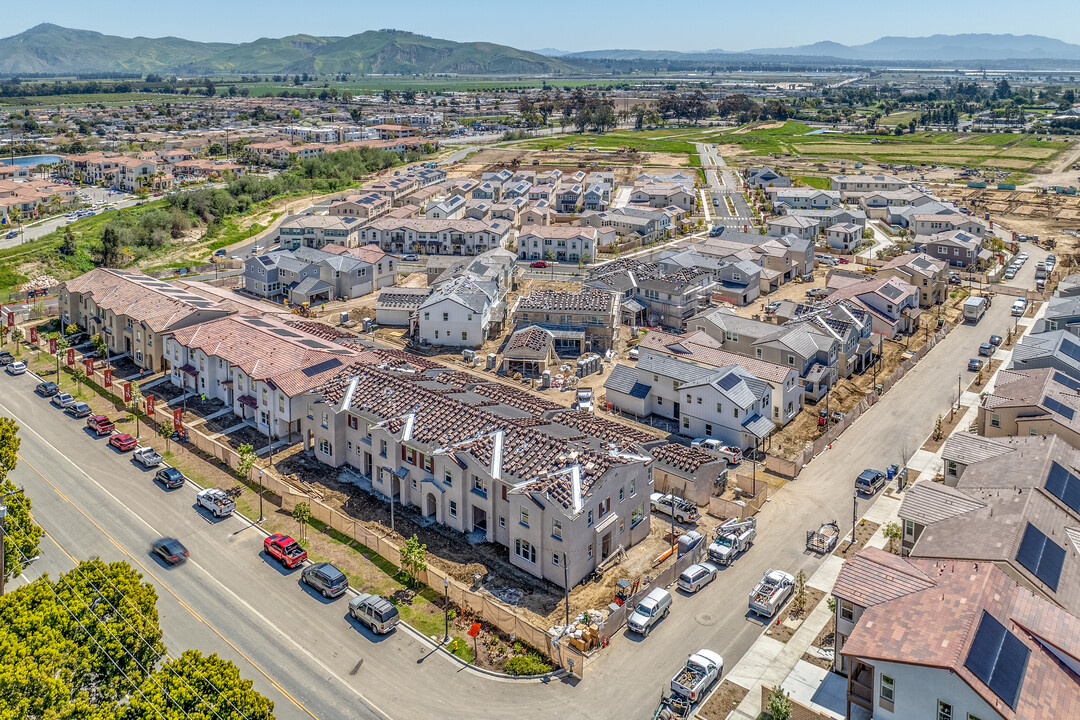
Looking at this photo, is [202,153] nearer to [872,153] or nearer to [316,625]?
[872,153]

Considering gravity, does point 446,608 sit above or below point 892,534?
below

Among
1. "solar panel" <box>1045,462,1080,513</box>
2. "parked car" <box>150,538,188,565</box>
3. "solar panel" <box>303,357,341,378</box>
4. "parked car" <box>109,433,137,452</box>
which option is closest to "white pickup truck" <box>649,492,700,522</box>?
"solar panel" <box>1045,462,1080,513</box>

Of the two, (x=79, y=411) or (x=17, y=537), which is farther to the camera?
(x=79, y=411)

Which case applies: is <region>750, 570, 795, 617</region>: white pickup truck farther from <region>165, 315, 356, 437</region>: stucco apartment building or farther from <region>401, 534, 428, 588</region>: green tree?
<region>165, 315, 356, 437</region>: stucco apartment building

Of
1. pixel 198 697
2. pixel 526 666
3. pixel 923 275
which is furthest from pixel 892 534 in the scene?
pixel 923 275

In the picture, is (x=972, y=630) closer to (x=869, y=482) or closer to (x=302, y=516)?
(x=869, y=482)

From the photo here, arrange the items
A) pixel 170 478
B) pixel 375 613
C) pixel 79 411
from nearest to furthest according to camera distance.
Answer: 1. pixel 375 613
2. pixel 170 478
3. pixel 79 411
